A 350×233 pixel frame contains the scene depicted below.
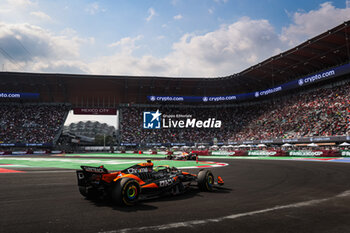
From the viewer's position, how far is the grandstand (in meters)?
41.4

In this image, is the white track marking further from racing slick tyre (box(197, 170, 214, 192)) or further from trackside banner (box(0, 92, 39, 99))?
trackside banner (box(0, 92, 39, 99))

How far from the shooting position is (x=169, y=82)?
59.2 meters

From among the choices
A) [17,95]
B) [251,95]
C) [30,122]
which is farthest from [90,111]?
[251,95]

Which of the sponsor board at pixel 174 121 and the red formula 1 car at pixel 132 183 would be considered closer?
the red formula 1 car at pixel 132 183

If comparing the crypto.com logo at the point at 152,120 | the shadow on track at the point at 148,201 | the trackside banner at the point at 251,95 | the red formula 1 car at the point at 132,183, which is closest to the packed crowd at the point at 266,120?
the crypto.com logo at the point at 152,120

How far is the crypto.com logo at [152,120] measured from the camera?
59487mm

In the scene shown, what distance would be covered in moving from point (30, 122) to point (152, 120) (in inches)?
1119

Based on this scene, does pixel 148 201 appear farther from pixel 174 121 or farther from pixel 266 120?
pixel 174 121

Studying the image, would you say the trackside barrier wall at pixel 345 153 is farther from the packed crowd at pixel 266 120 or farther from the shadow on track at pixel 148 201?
the shadow on track at pixel 148 201

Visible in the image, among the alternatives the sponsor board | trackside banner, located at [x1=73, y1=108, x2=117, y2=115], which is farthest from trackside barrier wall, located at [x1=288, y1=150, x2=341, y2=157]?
trackside banner, located at [x1=73, y1=108, x2=117, y2=115]

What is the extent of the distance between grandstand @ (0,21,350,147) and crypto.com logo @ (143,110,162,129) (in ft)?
7.74

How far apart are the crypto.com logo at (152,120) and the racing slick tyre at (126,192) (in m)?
53.0

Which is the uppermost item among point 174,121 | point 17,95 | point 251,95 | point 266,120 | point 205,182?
point 17,95

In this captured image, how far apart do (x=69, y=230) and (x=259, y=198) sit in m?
5.04
